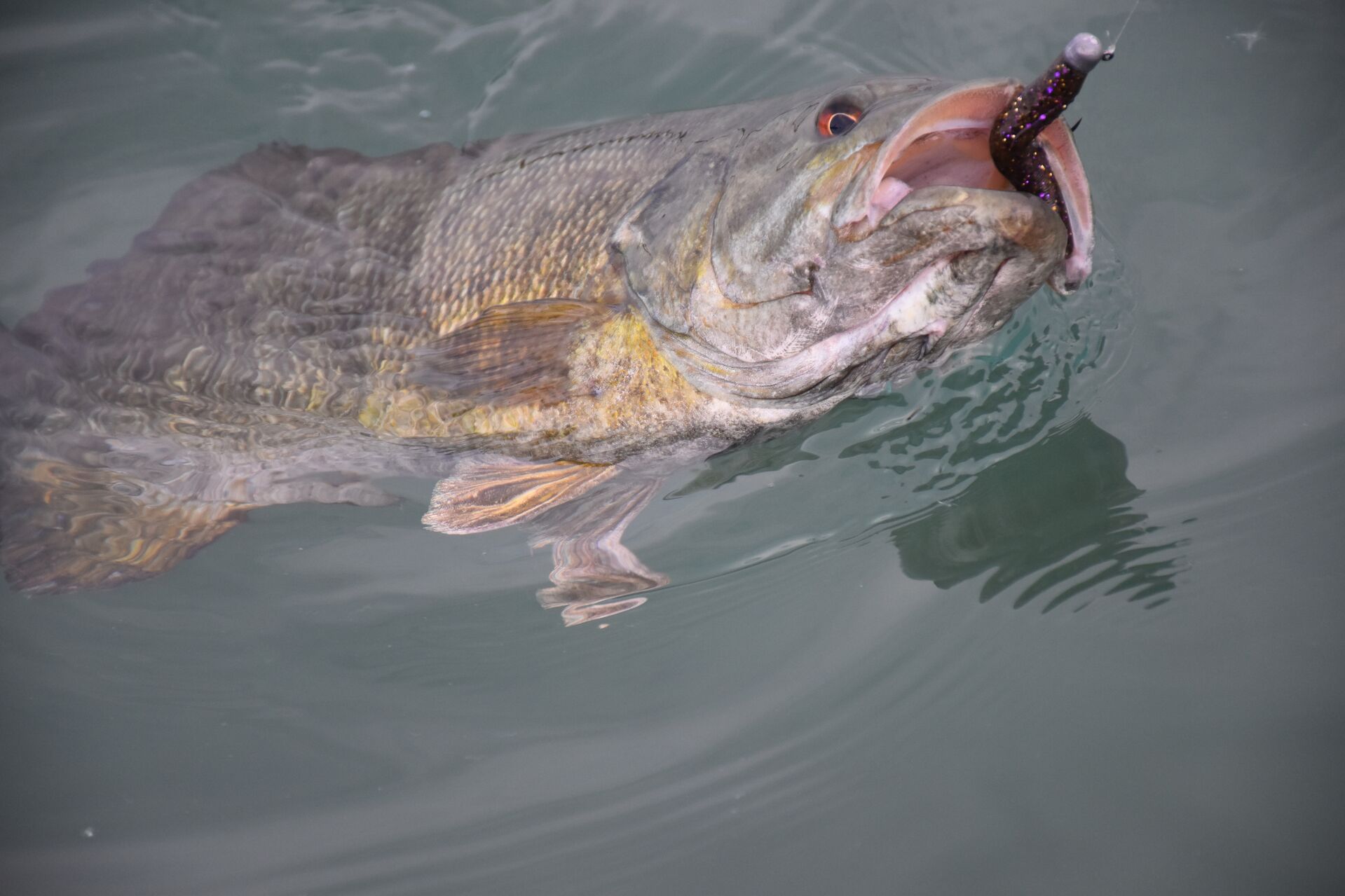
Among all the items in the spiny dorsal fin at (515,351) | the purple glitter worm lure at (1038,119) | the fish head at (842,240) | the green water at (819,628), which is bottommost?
the green water at (819,628)

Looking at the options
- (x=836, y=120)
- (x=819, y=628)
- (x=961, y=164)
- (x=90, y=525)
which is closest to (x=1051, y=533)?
(x=819, y=628)

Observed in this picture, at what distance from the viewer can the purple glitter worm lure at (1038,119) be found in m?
2.03

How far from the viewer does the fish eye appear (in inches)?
97.4

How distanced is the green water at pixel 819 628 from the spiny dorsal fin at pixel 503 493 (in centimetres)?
73

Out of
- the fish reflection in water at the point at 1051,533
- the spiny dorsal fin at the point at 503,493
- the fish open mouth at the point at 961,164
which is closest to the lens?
the fish open mouth at the point at 961,164

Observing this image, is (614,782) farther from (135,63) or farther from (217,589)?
(135,63)

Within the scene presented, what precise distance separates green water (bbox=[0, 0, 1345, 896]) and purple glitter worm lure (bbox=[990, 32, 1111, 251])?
5.97 ft

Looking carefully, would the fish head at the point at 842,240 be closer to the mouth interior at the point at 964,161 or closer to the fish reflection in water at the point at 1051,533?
the mouth interior at the point at 964,161

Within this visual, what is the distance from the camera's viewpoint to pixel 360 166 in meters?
3.73

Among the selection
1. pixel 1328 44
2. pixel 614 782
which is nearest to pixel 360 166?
pixel 614 782

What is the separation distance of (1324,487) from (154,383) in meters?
4.93

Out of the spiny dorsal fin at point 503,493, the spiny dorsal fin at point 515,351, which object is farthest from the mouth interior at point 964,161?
the spiny dorsal fin at point 503,493

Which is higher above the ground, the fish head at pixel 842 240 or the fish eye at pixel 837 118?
the fish eye at pixel 837 118

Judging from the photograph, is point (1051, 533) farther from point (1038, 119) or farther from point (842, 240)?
point (1038, 119)
